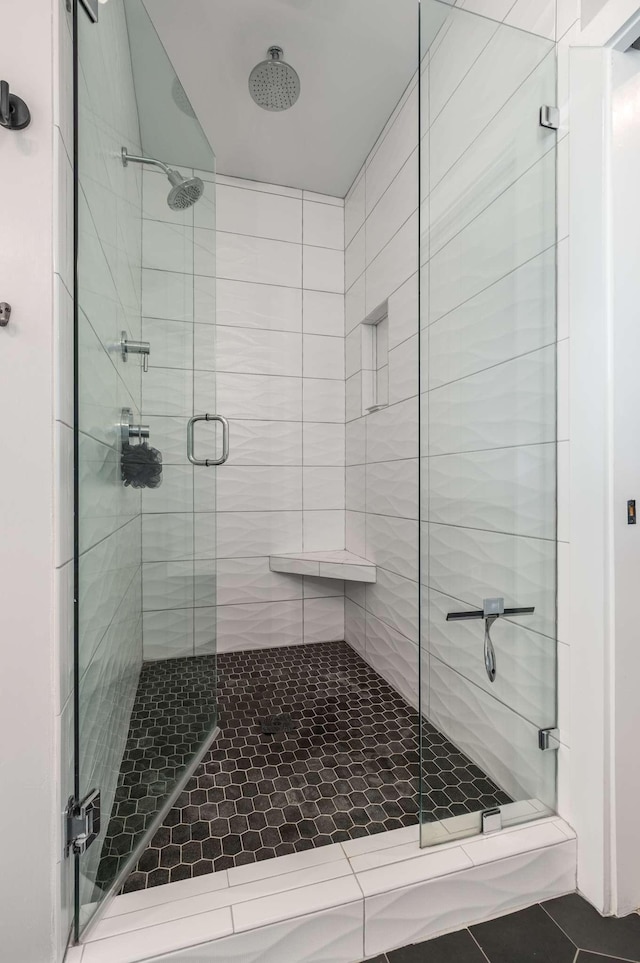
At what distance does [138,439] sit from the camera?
1.29m

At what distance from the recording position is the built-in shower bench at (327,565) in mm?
2404

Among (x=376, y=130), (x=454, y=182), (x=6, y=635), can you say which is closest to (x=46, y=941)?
(x=6, y=635)

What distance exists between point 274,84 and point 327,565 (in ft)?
7.35

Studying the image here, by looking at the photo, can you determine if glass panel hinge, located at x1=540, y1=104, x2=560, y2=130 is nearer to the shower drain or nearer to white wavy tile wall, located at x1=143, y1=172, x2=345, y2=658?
white wavy tile wall, located at x1=143, y1=172, x2=345, y2=658

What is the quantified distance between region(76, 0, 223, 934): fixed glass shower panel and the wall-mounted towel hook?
0.13 meters

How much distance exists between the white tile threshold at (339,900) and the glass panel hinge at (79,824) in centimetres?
16

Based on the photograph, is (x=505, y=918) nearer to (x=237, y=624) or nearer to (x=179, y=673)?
(x=179, y=673)

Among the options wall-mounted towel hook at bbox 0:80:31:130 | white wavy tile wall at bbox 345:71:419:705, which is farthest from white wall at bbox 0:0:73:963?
white wavy tile wall at bbox 345:71:419:705

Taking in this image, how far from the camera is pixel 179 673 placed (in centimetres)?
147

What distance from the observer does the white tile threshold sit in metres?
0.86

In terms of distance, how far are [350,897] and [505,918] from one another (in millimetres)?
388

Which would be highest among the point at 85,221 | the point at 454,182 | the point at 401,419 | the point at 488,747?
the point at 454,182

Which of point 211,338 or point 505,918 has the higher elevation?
point 211,338

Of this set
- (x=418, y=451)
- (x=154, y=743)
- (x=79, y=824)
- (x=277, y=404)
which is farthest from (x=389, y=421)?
(x=79, y=824)
